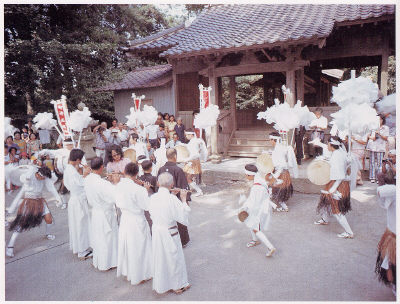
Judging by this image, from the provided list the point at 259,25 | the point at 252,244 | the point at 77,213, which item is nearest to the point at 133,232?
the point at 77,213

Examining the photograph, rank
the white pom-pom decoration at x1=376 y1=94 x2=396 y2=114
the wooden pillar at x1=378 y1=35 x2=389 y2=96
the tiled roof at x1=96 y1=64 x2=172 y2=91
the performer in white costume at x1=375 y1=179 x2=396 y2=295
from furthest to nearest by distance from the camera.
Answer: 1. the tiled roof at x1=96 y1=64 x2=172 y2=91
2. the wooden pillar at x1=378 y1=35 x2=389 y2=96
3. the white pom-pom decoration at x1=376 y1=94 x2=396 y2=114
4. the performer in white costume at x1=375 y1=179 x2=396 y2=295

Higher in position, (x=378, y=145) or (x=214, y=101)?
(x=214, y=101)

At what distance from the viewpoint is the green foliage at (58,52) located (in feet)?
36.3

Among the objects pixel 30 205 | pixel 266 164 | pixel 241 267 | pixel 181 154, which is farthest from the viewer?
pixel 181 154

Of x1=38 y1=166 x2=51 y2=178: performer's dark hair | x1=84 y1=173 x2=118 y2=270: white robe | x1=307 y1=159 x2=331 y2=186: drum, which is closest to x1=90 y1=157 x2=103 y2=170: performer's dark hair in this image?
x1=84 y1=173 x2=118 y2=270: white robe

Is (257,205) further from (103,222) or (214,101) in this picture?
(214,101)

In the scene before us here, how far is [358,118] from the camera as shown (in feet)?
14.8

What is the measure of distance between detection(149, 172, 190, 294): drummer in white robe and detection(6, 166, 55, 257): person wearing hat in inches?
96.2

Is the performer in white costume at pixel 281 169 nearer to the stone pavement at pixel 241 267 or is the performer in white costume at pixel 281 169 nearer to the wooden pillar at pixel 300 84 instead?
A: the stone pavement at pixel 241 267

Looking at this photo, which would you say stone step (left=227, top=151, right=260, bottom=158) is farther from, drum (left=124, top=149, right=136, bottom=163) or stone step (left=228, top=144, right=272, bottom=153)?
drum (left=124, top=149, right=136, bottom=163)

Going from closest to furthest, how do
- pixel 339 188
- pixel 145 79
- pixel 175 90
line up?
pixel 339 188 < pixel 175 90 < pixel 145 79

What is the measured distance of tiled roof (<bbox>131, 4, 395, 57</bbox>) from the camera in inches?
322

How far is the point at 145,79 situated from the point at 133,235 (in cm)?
1078

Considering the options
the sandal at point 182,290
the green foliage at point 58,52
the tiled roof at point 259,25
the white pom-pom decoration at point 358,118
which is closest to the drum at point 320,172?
the white pom-pom decoration at point 358,118
